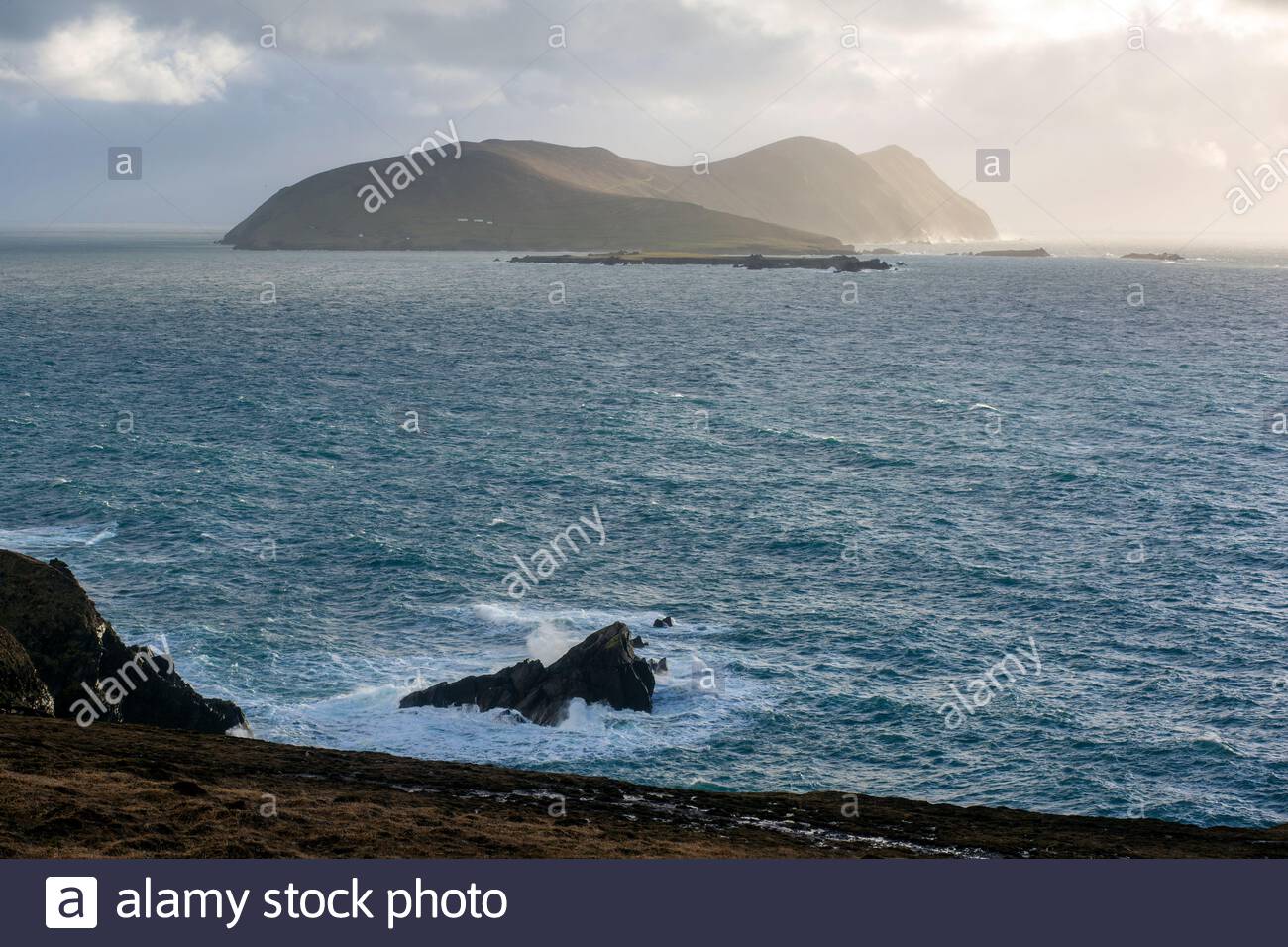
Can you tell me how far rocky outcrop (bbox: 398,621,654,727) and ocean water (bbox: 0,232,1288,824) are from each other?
70 cm

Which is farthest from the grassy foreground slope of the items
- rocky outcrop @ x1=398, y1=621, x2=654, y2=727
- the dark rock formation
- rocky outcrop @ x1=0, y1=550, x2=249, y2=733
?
rocky outcrop @ x1=398, y1=621, x2=654, y2=727

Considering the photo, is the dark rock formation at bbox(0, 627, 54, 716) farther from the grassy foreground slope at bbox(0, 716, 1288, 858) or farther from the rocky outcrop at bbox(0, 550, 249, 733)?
the grassy foreground slope at bbox(0, 716, 1288, 858)

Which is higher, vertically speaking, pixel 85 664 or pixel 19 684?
pixel 19 684

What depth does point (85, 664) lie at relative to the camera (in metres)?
33.8

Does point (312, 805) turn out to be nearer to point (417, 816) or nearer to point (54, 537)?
point (417, 816)

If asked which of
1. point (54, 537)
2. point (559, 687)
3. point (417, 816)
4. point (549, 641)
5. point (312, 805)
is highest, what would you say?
point (54, 537)

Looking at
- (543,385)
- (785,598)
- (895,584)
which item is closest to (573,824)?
(785,598)

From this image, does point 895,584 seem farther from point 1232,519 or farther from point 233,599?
point 233,599

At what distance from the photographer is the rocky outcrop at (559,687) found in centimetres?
3862

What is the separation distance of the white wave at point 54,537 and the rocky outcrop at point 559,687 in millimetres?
22865

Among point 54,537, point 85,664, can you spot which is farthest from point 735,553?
point 54,537

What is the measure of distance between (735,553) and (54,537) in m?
31.7

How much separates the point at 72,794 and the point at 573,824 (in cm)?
967

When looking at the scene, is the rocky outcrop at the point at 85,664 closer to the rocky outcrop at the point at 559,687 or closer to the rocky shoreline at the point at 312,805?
the rocky shoreline at the point at 312,805
